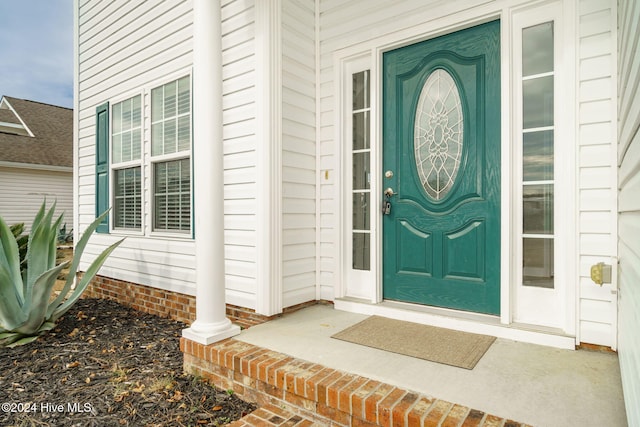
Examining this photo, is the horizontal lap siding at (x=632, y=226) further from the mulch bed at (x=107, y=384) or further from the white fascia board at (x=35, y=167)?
the white fascia board at (x=35, y=167)

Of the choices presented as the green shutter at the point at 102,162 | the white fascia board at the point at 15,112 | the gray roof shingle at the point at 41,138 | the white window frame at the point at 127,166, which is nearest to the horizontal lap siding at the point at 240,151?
the white window frame at the point at 127,166

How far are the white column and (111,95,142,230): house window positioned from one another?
6.83 feet

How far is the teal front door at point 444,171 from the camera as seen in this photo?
7.91 feet

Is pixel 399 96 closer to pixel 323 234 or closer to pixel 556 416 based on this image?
pixel 323 234

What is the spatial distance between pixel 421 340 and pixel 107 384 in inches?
80.6

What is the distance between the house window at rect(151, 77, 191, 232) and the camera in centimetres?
362

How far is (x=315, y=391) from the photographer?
1.74 meters

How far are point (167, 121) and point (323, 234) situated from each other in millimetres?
2105

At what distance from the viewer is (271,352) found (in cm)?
213

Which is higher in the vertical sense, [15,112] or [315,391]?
[15,112]

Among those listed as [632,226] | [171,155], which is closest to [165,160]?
[171,155]

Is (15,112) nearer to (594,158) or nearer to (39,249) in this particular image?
(39,249)

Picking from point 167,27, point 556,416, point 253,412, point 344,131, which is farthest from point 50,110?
point 556,416

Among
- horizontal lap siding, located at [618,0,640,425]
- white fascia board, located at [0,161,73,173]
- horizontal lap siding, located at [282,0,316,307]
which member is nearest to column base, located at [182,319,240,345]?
horizontal lap siding, located at [282,0,316,307]
